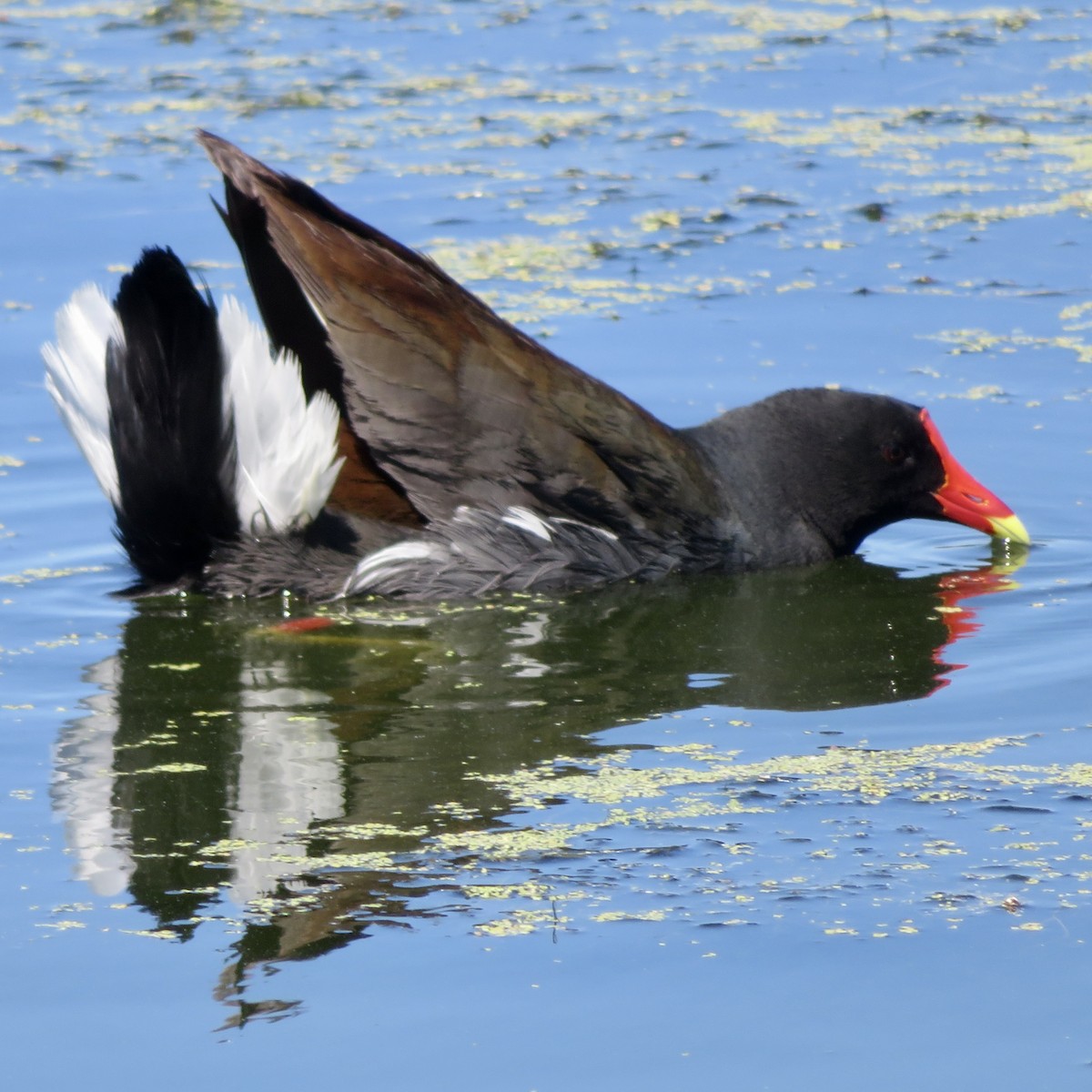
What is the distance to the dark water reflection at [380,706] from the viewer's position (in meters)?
3.57

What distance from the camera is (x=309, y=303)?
523 cm

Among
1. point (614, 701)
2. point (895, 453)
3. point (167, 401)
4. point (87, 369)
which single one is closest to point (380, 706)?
point (614, 701)

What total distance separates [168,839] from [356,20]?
8378 mm

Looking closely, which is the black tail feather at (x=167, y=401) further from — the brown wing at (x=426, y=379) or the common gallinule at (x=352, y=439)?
the brown wing at (x=426, y=379)

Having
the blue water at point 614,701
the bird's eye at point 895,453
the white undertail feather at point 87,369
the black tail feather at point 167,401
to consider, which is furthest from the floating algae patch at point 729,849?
the bird's eye at point 895,453

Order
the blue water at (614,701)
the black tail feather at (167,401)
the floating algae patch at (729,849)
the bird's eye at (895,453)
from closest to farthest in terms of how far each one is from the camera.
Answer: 1. the blue water at (614,701)
2. the floating algae patch at (729,849)
3. the black tail feather at (167,401)
4. the bird's eye at (895,453)

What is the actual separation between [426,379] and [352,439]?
0.24 meters

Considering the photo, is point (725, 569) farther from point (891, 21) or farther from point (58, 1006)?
point (891, 21)

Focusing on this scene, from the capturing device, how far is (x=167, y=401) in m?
4.96

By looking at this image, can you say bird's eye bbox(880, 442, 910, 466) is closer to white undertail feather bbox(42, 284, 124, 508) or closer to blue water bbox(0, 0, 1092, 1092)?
blue water bbox(0, 0, 1092, 1092)

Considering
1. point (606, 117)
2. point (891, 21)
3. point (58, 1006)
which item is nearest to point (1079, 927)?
point (58, 1006)

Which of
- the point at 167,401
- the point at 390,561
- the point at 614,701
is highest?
the point at 167,401

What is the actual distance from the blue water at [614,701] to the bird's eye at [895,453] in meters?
0.31

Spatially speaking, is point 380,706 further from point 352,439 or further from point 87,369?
point 87,369
